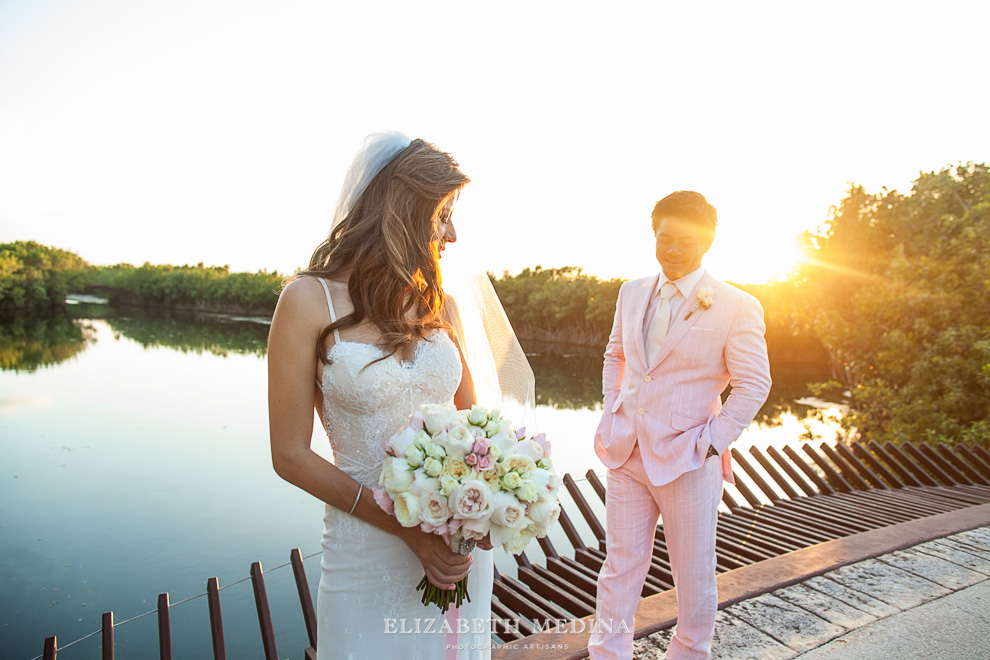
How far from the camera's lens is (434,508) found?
127cm

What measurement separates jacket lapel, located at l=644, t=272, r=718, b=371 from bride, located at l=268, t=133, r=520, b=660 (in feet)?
3.30

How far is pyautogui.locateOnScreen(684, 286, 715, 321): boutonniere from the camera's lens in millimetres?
2252

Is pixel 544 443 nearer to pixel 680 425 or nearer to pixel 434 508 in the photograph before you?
pixel 434 508

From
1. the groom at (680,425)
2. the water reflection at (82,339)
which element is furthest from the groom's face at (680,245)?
the water reflection at (82,339)

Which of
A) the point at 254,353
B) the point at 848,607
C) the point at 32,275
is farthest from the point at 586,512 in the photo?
the point at 32,275

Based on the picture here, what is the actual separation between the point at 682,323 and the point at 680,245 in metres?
0.31

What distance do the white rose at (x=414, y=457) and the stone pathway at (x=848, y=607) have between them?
177 cm

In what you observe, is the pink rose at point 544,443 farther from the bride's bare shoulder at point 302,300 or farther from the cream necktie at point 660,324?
the cream necktie at point 660,324

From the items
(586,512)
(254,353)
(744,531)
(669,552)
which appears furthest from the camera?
(254,353)

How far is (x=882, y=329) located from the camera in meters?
11.2

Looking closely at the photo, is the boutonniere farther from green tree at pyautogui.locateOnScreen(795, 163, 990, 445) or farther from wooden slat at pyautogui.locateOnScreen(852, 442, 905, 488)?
green tree at pyautogui.locateOnScreen(795, 163, 990, 445)

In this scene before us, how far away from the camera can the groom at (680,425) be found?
2199 mm

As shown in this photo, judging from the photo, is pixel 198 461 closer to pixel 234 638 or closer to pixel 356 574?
pixel 234 638

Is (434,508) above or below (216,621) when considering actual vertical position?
above
